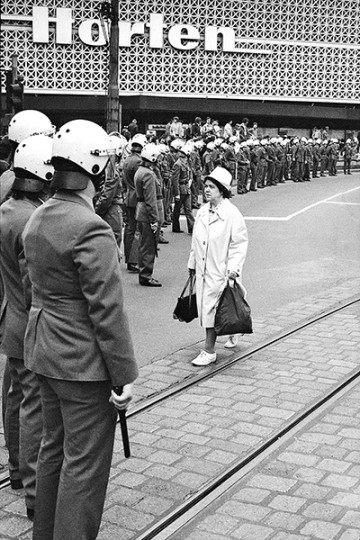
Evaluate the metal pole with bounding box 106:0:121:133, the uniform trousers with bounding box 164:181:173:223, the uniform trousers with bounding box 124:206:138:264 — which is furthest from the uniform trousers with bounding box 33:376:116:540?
the metal pole with bounding box 106:0:121:133

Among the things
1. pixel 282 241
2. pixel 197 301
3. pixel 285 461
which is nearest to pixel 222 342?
pixel 197 301

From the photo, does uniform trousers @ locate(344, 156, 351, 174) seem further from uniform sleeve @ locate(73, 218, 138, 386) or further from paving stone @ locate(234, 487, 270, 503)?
uniform sleeve @ locate(73, 218, 138, 386)

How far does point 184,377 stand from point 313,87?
34.5 metres

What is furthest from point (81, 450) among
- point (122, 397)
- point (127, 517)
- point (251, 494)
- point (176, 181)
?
point (176, 181)

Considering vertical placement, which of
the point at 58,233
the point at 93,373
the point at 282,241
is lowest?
the point at 282,241

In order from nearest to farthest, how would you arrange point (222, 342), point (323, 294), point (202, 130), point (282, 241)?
point (222, 342) < point (323, 294) < point (282, 241) < point (202, 130)

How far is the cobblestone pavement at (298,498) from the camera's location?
441 centimetres

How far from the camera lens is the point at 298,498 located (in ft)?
15.8

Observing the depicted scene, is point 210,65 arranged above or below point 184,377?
above

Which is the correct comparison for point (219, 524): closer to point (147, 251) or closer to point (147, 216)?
point (147, 251)

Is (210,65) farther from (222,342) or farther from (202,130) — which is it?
(222,342)

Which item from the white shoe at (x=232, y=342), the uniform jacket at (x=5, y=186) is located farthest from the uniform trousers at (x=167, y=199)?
the uniform jacket at (x=5, y=186)

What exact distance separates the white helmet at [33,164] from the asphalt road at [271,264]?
3.18 meters

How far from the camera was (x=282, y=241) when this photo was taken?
620 inches
